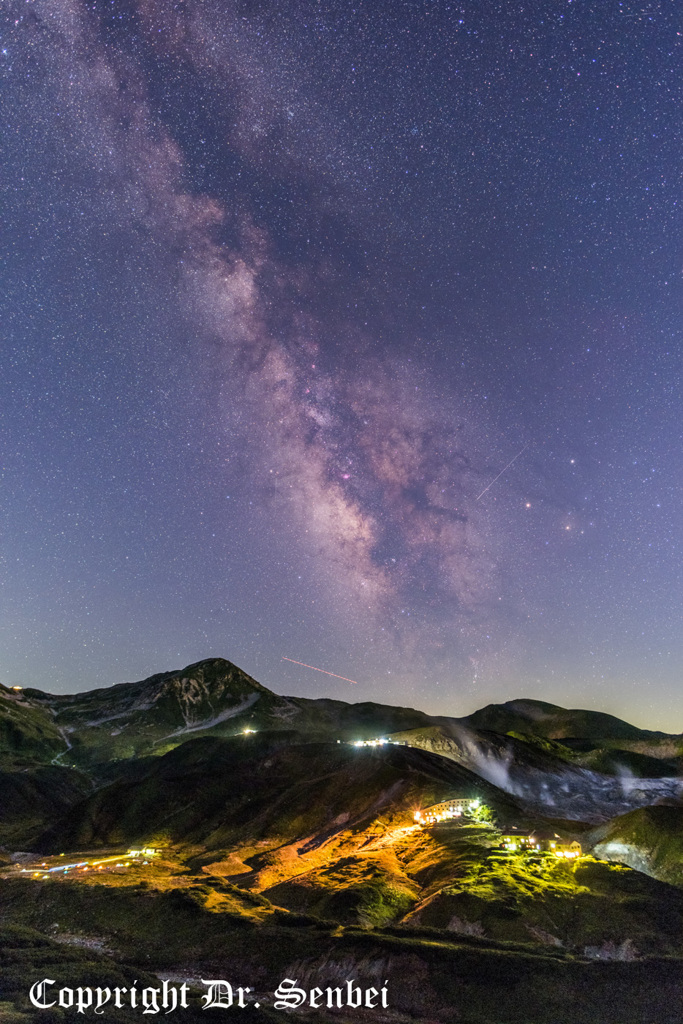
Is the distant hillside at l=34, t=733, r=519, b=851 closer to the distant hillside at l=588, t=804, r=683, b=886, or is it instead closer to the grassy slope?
the distant hillside at l=588, t=804, r=683, b=886

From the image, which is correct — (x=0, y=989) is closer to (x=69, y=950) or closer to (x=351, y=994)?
(x=69, y=950)

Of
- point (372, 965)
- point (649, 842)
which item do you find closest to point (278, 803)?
point (649, 842)

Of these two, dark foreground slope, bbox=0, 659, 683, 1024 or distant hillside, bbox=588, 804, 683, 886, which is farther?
distant hillside, bbox=588, 804, 683, 886

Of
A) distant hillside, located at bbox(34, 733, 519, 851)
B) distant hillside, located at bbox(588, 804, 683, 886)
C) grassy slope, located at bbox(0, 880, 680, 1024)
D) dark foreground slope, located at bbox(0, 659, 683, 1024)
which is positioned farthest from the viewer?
distant hillside, located at bbox(34, 733, 519, 851)

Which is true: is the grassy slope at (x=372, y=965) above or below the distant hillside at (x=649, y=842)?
below

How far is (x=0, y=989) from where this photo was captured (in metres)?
44.8

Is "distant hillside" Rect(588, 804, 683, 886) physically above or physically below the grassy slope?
above

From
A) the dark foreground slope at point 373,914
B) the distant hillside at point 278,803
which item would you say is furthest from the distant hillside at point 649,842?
the distant hillside at point 278,803

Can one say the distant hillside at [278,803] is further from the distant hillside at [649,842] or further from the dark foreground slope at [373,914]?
the distant hillside at [649,842]

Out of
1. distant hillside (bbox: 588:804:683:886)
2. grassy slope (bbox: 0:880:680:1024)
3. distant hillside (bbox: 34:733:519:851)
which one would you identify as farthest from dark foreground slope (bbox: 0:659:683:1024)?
distant hillside (bbox: 34:733:519:851)

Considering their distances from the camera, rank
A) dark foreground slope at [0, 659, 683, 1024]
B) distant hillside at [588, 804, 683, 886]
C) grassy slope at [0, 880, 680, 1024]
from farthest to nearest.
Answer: distant hillside at [588, 804, 683, 886] → dark foreground slope at [0, 659, 683, 1024] → grassy slope at [0, 880, 680, 1024]

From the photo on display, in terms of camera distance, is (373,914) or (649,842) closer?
(373,914)

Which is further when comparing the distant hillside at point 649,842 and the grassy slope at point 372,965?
the distant hillside at point 649,842

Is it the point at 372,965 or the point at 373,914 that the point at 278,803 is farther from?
the point at 372,965
